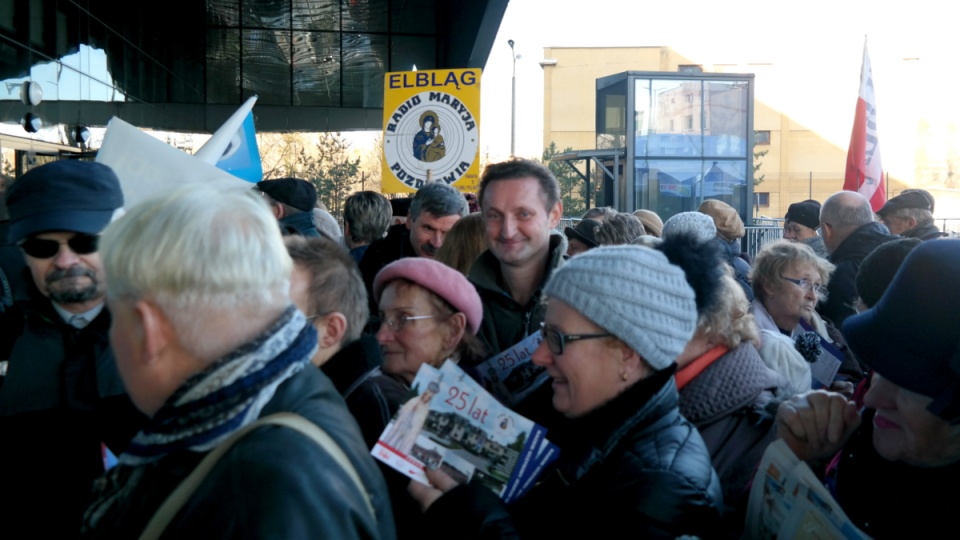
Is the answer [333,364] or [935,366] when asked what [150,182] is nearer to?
[333,364]

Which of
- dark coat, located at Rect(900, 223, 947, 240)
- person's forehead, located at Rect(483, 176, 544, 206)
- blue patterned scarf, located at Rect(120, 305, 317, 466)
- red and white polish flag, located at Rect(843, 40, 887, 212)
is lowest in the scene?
blue patterned scarf, located at Rect(120, 305, 317, 466)

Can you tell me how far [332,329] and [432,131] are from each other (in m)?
4.42

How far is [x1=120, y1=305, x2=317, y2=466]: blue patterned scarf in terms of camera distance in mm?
1572

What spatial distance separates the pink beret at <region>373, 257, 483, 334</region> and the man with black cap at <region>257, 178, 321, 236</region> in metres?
2.28

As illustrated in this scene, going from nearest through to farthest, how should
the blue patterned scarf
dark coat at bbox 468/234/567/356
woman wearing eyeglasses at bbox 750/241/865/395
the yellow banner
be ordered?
the blue patterned scarf, dark coat at bbox 468/234/567/356, woman wearing eyeglasses at bbox 750/241/865/395, the yellow banner

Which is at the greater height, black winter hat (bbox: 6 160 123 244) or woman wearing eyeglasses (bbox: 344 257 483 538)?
black winter hat (bbox: 6 160 123 244)

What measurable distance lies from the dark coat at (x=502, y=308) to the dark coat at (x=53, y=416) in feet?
5.08

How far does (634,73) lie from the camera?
16391mm

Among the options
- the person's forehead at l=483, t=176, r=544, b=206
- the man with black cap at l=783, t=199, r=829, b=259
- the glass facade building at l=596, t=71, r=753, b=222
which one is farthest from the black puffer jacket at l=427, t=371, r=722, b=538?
the glass facade building at l=596, t=71, r=753, b=222

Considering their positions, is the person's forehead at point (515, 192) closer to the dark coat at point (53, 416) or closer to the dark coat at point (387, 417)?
the dark coat at point (387, 417)

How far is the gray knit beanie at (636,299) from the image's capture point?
A: 2355mm

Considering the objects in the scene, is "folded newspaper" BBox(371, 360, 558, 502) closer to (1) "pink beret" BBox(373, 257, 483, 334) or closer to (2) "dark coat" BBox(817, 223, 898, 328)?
(1) "pink beret" BBox(373, 257, 483, 334)

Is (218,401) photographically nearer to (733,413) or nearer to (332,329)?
(332,329)

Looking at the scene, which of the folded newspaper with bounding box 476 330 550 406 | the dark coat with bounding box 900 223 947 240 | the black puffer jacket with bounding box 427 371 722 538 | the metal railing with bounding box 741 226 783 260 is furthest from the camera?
the metal railing with bounding box 741 226 783 260
